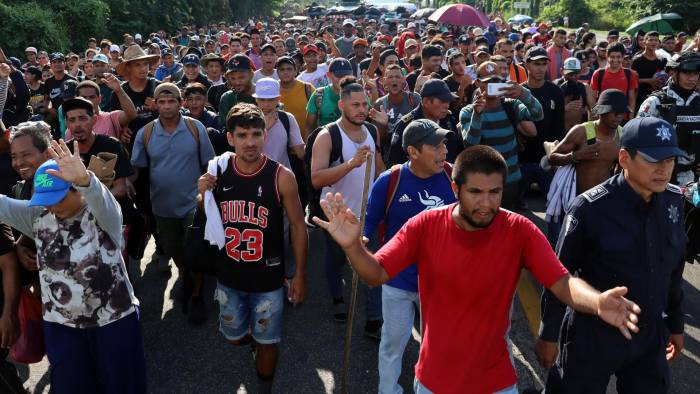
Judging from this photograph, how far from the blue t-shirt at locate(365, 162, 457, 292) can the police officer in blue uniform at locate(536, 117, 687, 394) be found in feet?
2.98

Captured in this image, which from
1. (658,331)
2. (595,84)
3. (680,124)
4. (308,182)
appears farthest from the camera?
(595,84)

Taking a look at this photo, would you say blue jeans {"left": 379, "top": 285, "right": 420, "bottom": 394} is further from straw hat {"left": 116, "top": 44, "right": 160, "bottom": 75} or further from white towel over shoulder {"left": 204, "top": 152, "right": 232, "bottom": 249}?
straw hat {"left": 116, "top": 44, "right": 160, "bottom": 75}

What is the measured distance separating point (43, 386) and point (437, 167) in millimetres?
3210

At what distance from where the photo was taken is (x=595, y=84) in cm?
877

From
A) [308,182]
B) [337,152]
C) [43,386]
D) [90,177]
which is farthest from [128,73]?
[90,177]

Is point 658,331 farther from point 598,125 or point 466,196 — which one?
point 598,125

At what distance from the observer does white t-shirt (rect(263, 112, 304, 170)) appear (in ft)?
17.3

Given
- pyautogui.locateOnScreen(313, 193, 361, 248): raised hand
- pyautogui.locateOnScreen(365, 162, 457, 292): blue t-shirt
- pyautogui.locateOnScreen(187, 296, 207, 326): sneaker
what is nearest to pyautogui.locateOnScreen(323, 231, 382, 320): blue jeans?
pyautogui.locateOnScreen(365, 162, 457, 292): blue t-shirt

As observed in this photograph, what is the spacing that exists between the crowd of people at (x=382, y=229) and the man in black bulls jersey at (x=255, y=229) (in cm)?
1

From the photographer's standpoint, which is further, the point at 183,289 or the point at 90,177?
the point at 183,289

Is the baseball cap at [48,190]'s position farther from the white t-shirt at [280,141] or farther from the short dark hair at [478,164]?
the white t-shirt at [280,141]

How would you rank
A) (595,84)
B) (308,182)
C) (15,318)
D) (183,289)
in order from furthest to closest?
(595,84)
(308,182)
(183,289)
(15,318)

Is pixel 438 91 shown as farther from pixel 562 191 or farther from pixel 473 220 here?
pixel 473 220

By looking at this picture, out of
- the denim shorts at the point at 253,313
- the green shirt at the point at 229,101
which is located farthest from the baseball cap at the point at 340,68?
the denim shorts at the point at 253,313
